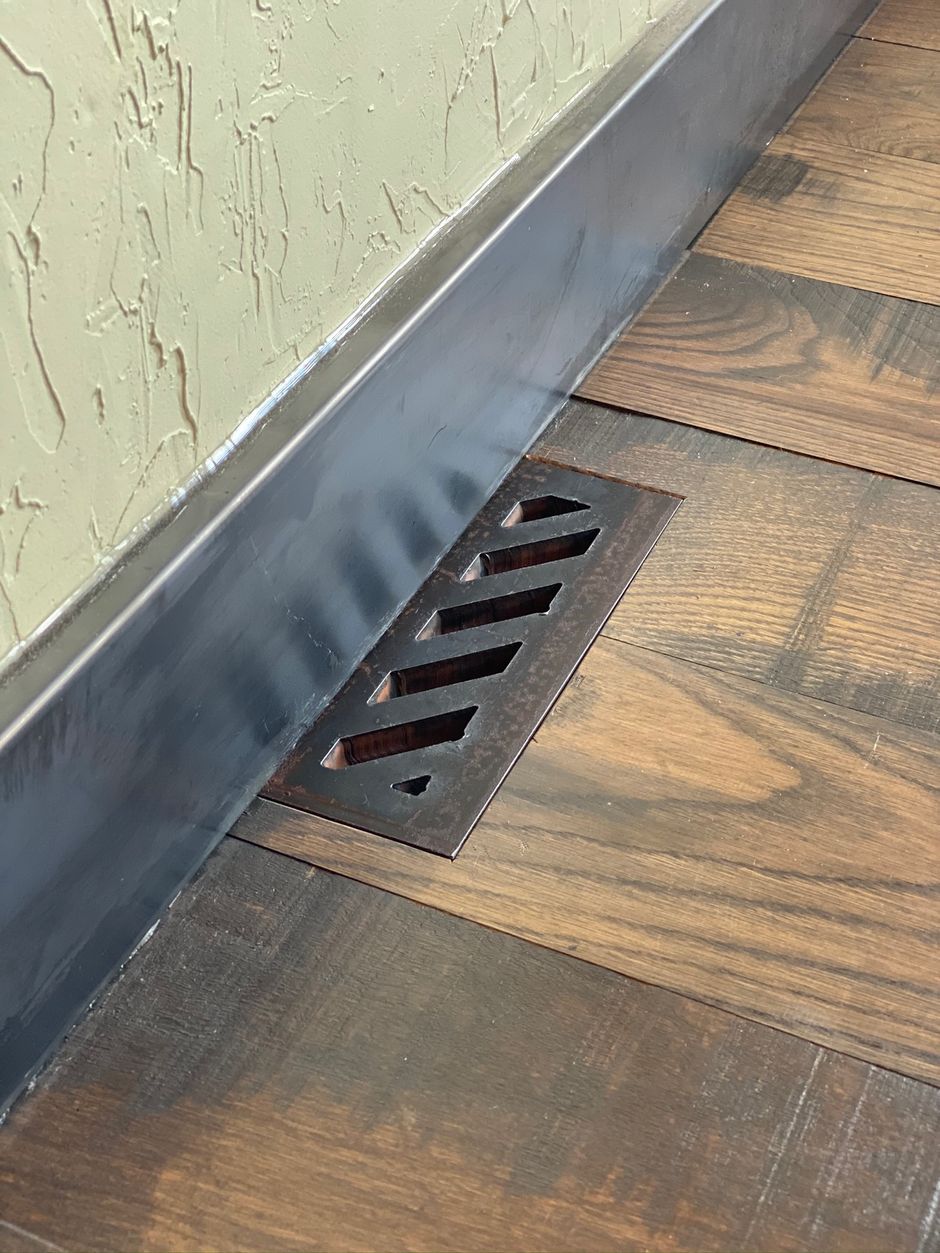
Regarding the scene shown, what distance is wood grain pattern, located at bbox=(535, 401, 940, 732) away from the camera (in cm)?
83

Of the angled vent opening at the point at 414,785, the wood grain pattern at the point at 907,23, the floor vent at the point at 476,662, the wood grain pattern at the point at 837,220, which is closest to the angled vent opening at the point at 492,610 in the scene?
the floor vent at the point at 476,662

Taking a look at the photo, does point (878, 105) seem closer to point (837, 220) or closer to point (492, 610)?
point (837, 220)

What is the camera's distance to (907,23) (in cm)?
158

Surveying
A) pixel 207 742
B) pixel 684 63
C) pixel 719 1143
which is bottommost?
pixel 719 1143

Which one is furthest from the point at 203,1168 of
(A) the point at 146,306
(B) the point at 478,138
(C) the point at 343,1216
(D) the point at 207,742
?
(B) the point at 478,138

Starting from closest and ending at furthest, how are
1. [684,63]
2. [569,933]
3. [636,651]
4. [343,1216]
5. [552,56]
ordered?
1. [343,1216]
2. [569,933]
3. [636,651]
4. [552,56]
5. [684,63]

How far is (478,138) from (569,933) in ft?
1.65

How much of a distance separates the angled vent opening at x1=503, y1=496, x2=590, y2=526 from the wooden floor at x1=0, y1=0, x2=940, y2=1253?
0.17 feet

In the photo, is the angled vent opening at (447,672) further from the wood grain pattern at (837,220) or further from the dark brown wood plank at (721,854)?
the wood grain pattern at (837,220)

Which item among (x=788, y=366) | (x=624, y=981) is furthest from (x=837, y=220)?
(x=624, y=981)

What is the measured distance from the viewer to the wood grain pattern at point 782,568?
2.73 feet

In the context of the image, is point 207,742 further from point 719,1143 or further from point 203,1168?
point 719,1143

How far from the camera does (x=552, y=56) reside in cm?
95

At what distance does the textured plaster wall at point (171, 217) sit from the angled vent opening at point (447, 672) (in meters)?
0.20
